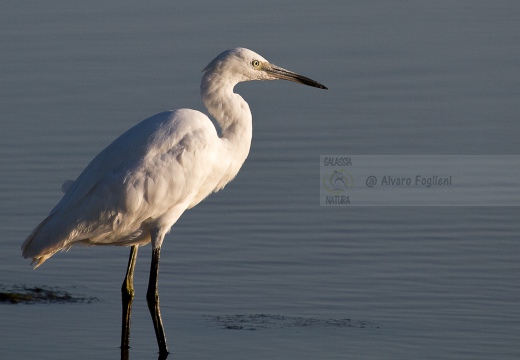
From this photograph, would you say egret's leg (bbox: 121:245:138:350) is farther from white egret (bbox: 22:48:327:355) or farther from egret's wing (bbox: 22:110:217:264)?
egret's wing (bbox: 22:110:217:264)

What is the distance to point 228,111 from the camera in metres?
10.0

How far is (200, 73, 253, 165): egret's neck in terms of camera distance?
9.96 metres

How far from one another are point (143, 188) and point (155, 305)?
948 mm

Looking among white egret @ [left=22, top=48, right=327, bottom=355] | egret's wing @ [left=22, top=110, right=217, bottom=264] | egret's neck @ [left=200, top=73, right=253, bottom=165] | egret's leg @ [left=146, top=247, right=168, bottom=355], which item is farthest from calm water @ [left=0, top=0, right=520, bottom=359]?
egret's neck @ [left=200, top=73, right=253, bottom=165]

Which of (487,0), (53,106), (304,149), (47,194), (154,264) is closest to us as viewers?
(154,264)

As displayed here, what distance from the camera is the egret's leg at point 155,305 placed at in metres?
9.44

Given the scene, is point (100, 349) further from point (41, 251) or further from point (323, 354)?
point (323, 354)

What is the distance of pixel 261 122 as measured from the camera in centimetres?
1453

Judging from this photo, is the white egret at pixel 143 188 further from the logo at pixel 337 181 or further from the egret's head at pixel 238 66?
the logo at pixel 337 181

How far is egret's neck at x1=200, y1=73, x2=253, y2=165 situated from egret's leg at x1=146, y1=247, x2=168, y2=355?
1.09 m

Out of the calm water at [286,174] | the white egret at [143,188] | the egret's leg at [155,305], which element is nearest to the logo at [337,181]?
the calm water at [286,174]

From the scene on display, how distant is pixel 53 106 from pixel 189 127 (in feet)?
19.6

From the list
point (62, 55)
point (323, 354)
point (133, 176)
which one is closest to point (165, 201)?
point (133, 176)

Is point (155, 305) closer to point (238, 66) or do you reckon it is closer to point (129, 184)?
point (129, 184)
